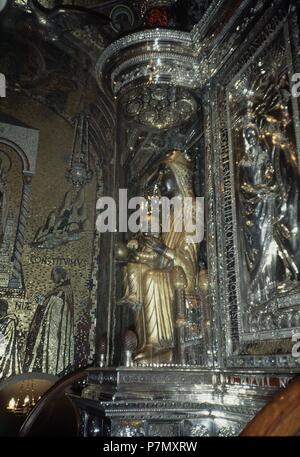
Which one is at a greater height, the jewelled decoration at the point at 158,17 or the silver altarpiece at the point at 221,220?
the jewelled decoration at the point at 158,17

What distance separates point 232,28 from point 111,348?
3.10 metres

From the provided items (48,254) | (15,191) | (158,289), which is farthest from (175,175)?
(15,191)

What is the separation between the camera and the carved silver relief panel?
2544 mm

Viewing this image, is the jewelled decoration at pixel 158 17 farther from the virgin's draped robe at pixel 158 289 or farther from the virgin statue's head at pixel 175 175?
the virgin's draped robe at pixel 158 289

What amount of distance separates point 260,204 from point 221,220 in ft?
1.68

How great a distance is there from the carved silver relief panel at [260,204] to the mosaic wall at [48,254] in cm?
354

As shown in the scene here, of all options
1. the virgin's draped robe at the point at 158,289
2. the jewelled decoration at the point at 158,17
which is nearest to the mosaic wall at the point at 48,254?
the virgin's draped robe at the point at 158,289

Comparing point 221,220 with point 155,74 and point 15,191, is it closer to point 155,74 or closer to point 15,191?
point 155,74

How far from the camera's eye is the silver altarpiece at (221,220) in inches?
102

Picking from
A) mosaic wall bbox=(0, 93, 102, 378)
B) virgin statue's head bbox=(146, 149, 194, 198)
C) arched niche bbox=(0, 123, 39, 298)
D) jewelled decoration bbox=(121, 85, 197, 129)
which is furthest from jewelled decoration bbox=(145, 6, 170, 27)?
arched niche bbox=(0, 123, 39, 298)

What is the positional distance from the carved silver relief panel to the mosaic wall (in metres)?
3.54

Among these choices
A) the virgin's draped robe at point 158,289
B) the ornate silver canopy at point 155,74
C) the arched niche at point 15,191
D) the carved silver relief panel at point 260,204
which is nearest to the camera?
the carved silver relief panel at point 260,204

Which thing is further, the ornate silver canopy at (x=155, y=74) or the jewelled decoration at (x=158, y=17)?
the jewelled decoration at (x=158, y=17)

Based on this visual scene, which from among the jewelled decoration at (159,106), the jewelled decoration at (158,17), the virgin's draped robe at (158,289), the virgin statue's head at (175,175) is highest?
the jewelled decoration at (158,17)
